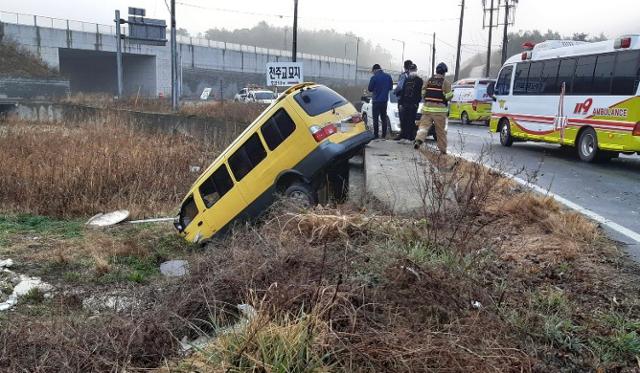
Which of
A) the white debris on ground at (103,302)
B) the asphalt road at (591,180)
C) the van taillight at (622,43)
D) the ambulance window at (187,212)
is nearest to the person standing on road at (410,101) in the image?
the asphalt road at (591,180)

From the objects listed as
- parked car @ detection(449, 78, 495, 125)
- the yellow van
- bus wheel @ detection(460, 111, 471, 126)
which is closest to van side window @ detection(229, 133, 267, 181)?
the yellow van

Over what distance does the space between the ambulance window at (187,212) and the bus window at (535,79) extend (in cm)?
1010

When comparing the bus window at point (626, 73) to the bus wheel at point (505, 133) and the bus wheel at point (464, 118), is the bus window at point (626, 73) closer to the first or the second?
the bus wheel at point (505, 133)

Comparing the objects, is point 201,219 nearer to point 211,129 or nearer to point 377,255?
point 377,255

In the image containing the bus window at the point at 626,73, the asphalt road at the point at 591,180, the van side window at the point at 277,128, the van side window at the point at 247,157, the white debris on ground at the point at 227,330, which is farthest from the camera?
the bus window at the point at 626,73

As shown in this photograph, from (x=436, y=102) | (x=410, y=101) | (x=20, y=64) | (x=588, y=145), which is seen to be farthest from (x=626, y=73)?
(x=20, y=64)

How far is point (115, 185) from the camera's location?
34.3 ft

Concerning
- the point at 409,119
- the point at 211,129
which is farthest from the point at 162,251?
the point at 211,129

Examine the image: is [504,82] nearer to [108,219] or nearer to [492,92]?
[492,92]

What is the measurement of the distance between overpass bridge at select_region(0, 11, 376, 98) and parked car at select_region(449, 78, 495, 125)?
18.5m

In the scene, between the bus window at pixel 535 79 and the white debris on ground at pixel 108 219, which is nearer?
the white debris on ground at pixel 108 219

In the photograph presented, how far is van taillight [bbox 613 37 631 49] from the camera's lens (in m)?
10.4

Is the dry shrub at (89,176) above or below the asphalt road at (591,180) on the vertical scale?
below

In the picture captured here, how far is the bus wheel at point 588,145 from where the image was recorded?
11.3 meters
